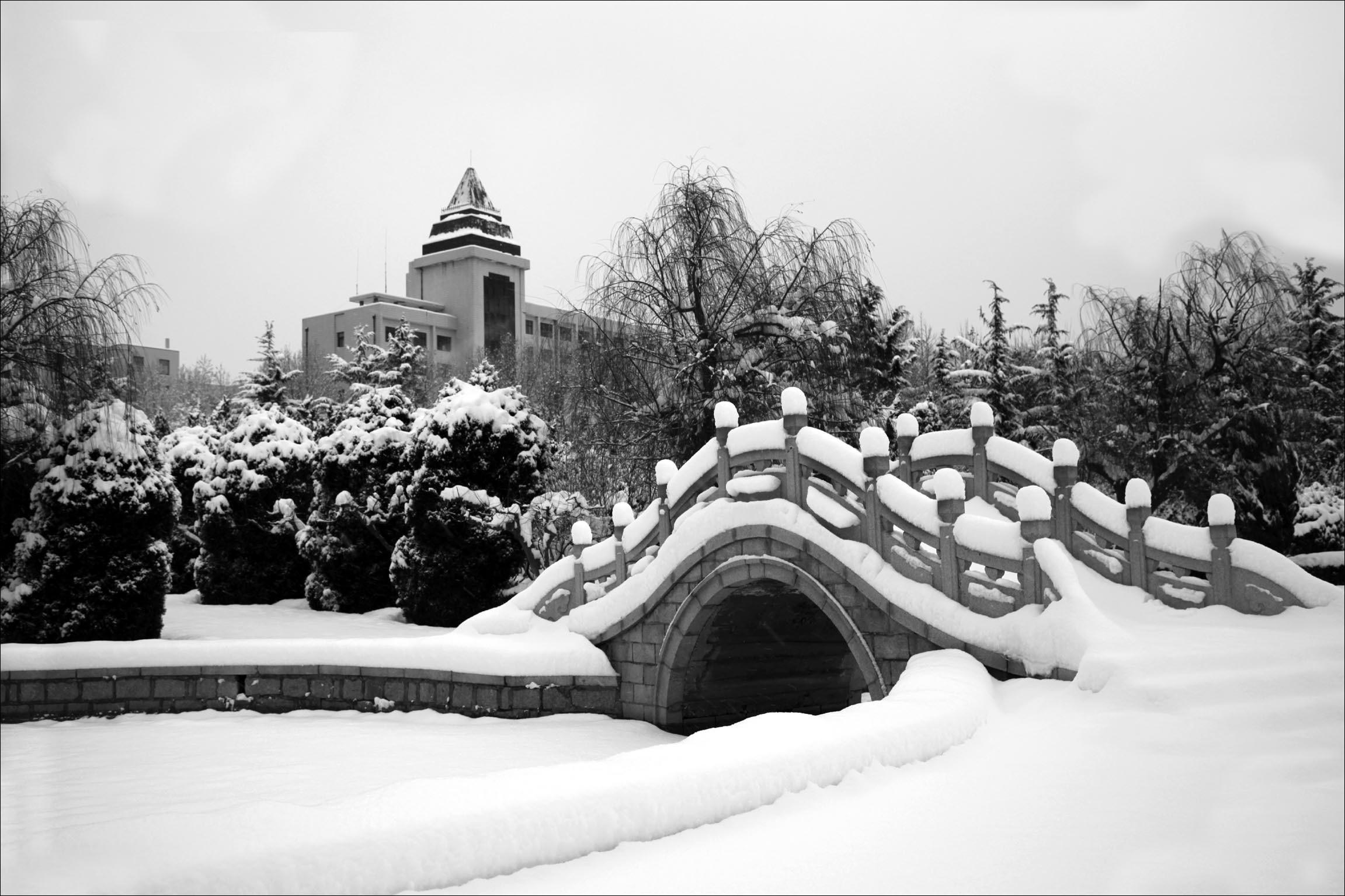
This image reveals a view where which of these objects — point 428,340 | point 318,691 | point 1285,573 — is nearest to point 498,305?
point 428,340

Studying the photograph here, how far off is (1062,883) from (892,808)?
0.88 meters

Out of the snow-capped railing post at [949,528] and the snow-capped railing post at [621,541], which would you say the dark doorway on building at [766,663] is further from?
the snow-capped railing post at [949,528]

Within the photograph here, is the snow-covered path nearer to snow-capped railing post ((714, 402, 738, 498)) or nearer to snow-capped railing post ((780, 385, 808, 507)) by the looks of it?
snow-capped railing post ((780, 385, 808, 507))

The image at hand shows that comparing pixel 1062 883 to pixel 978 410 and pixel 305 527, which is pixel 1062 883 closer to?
pixel 978 410

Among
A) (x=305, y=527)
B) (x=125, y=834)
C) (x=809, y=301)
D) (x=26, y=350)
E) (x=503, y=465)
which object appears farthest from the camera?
(x=305, y=527)

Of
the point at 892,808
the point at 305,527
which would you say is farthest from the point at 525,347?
the point at 892,808

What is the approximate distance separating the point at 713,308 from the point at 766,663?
3949 mm

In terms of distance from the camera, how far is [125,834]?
2930 mm

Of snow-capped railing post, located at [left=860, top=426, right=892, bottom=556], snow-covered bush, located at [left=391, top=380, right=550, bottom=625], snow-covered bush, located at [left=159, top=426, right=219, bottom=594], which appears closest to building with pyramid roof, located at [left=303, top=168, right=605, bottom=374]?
snow-covered bush, located at [left=159, top=426, right=219, bottom=594]

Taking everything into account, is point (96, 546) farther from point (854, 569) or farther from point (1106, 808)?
point (1106, 808)

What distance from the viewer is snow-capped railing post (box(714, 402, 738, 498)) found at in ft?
29.3

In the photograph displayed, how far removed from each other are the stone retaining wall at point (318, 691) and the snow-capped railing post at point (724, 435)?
84.3 inches

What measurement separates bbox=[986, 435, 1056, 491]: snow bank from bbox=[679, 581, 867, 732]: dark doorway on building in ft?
6.86

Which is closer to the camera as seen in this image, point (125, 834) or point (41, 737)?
point (125, 834)
